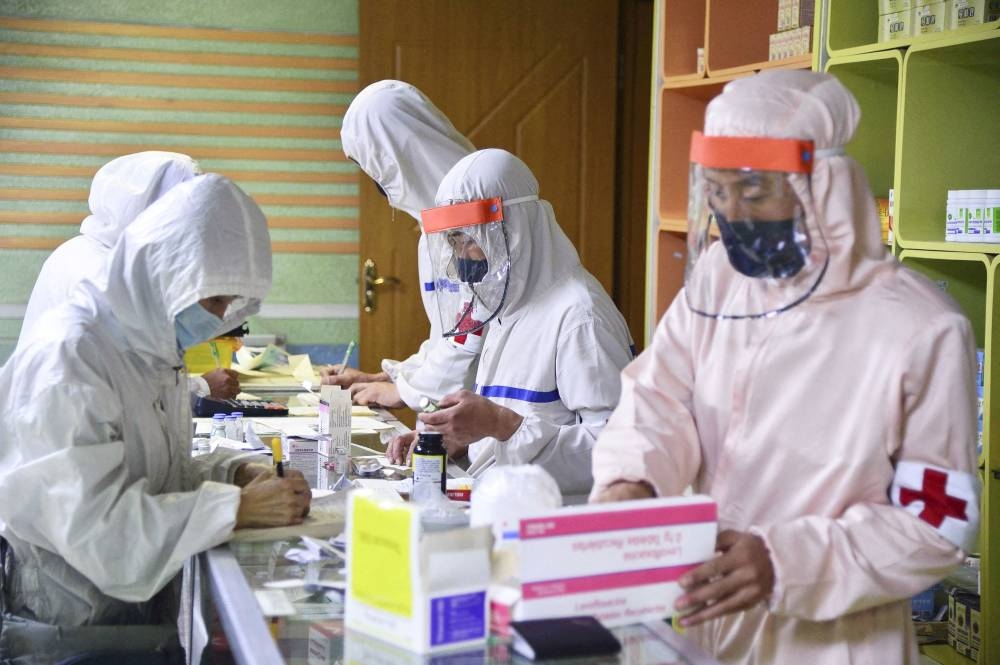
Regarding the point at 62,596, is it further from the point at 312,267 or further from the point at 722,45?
the point at 312,267

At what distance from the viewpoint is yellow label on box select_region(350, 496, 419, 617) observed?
134 cm

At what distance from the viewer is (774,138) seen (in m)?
1.57

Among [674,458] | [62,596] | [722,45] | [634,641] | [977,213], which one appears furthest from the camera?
[722,45]

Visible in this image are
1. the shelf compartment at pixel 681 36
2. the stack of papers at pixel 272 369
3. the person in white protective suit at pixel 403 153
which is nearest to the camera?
the person in white protective suit at pixel 403 153

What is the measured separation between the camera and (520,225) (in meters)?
2.72

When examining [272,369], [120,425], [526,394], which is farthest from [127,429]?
[272,369]

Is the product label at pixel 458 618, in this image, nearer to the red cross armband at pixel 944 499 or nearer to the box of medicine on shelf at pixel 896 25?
the red cross armband at pixel 944 499

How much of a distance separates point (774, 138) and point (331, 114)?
3.77 m

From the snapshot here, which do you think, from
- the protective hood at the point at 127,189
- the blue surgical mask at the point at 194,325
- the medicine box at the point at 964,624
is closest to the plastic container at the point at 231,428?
the protective hood at the point at 127,189

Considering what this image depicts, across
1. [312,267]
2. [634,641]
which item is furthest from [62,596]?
[312,267]

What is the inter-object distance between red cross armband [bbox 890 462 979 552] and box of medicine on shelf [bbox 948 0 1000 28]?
135 cm

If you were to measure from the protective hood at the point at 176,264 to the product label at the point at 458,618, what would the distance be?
85 centimetres

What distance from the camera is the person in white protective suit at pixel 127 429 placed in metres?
1.84

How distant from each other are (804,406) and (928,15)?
4.61 ft
